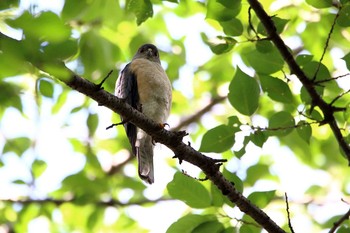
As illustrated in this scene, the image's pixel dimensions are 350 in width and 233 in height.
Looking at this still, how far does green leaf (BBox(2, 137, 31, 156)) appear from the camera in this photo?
184 inches

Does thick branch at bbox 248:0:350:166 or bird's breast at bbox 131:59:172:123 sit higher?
bird's breast at bbox 131:59:172:123

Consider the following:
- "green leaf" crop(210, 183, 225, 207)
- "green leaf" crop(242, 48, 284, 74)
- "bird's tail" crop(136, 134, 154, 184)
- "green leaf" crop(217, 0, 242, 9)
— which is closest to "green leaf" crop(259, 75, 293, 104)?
"green leaf" crop(242, 48, 284, 74)

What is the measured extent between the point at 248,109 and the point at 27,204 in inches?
107

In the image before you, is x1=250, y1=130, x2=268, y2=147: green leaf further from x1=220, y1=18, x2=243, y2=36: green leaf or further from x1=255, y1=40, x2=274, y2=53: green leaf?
x1=220, y1=18, x2=243, y2=36: green leaf

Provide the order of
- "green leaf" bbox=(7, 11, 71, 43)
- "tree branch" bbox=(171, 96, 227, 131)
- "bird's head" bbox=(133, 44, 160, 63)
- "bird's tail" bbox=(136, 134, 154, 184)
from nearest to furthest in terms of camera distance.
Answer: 1. "green leaf" bbox=(7, 11, 71, 43)
2. "bird's tail" bbox=(136, 134, 154, 184)
3. "bird's head" bbox=(133, 44, 160, 63)
4. "tree branch" bbox=(171, 96, 227, 131)

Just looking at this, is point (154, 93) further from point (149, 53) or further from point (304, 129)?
point (304, 129)

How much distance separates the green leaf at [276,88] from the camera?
3225 millimetres

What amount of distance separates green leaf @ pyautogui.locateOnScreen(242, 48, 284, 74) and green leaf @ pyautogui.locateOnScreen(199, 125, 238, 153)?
432 mm

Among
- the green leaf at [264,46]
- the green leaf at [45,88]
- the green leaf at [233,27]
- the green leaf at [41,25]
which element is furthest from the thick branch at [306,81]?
the green leaf at [41,25]

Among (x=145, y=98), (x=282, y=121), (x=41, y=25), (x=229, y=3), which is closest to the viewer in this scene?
(x=41, y=25)

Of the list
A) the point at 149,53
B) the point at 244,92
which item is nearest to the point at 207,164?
the point at 244,92

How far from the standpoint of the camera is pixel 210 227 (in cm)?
295

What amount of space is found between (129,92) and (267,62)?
1.72 metres

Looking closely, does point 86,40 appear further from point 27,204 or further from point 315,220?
point 315,220
